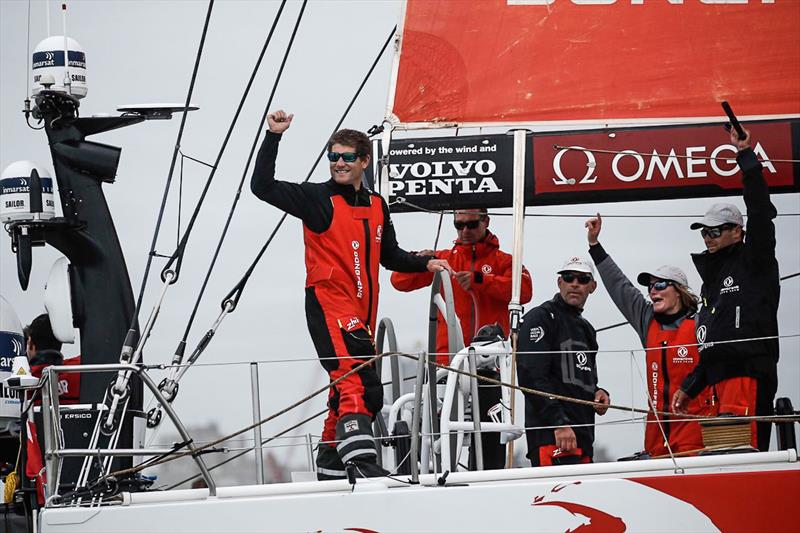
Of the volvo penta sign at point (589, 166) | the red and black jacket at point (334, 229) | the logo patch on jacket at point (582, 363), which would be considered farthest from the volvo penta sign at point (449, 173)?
the logo patch on jacket at point (582, 363)

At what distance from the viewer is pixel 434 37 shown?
5.93 metres

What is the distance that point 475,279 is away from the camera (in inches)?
218

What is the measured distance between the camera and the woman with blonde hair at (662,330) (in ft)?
16.0

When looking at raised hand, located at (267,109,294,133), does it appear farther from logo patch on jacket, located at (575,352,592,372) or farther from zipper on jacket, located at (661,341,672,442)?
zipper on jacket, located at (661,341,672,442)

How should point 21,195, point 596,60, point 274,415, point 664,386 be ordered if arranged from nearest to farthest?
point 274,415
point 664,386
point 21,195
point 596,60

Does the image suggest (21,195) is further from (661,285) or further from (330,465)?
(661,285)

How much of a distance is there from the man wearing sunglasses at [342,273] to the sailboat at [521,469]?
0.24 m

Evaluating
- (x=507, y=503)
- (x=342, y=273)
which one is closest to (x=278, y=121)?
(x=342, y=273)

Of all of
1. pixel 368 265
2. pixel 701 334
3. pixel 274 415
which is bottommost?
pixel 274 415

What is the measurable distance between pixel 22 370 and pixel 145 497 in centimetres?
94

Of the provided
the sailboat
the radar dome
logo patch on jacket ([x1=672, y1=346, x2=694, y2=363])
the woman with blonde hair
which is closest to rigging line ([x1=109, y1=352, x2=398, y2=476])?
the sailboat

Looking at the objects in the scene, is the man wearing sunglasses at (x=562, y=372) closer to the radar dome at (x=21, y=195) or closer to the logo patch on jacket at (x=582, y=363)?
the logo patch on jacket at (x=582, y=363)

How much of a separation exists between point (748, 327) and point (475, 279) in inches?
51.8

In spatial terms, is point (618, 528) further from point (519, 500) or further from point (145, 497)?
point (145, 497)
